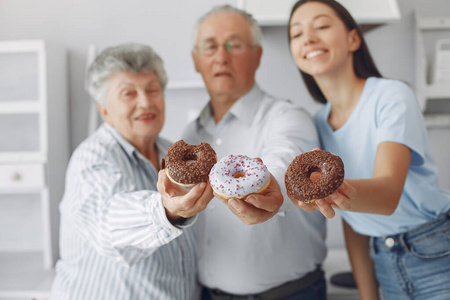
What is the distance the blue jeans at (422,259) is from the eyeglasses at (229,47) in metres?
0.71

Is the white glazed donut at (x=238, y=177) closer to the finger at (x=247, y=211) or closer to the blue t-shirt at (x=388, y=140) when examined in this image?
the finger at (x=247, y=211)

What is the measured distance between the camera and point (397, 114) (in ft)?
2.96

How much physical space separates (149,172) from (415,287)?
804mm

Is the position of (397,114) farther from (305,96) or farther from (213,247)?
(305,96)

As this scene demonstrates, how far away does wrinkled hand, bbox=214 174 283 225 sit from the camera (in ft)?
2.22

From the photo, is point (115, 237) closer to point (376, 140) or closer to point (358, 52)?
point (376, 140)

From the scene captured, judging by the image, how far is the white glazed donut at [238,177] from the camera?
66 centimetres

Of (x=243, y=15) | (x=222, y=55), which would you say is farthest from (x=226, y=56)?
(x=243, y=15)

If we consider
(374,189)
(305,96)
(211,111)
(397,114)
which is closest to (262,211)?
Result: (374,189)

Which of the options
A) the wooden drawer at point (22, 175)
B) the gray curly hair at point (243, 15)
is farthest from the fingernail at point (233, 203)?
the wooden drawer at point (22, 175)

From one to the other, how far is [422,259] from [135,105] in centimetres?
89

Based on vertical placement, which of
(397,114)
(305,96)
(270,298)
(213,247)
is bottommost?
(270,298)

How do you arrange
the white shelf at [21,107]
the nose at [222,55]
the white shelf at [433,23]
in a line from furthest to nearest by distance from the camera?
the white shelf at [433,23] → the white shelf at [21,107] → the nose at [222,55]

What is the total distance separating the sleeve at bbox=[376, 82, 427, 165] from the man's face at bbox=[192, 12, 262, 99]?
18.4 inches
